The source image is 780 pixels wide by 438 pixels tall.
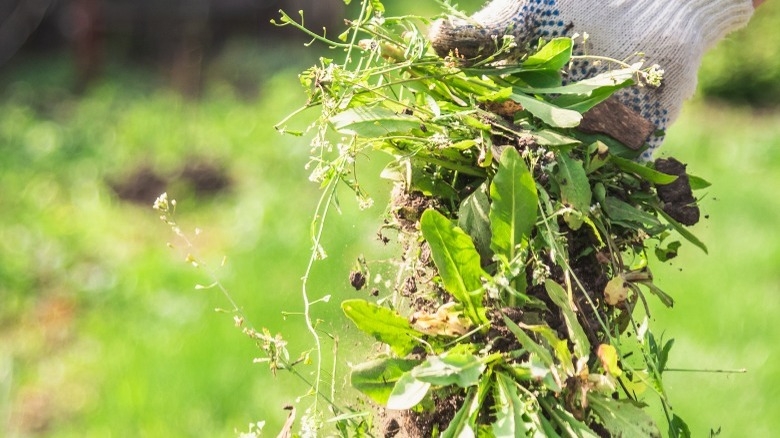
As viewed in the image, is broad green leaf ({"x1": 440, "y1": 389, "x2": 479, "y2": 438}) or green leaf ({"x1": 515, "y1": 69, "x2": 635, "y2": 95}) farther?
green leaf ({"x1": 515, "y1": 69, "x2": 635, "y2": 95})

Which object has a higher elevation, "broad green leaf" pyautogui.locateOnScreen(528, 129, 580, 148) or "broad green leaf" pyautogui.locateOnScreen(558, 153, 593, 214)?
"broad green leaf" pyautogui.locateOnScreen(528, 129, 580, 148)

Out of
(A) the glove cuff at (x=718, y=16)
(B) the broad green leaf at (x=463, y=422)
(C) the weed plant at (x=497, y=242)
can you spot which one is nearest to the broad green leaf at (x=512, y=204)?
(C) the weed plant at (x=497, y=242)

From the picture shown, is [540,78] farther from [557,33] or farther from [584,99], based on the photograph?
[557,33]

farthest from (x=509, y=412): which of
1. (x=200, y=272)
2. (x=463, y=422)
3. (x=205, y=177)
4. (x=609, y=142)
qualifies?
(x=205, y=177)

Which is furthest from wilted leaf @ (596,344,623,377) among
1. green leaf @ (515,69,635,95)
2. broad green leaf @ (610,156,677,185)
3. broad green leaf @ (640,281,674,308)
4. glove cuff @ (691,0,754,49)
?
glove cuff @ (691,0,754,49)

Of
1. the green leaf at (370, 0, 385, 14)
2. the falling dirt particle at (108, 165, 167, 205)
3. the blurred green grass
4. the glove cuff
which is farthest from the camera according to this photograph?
the falling dirt particle at (108, 165, 167, 205)

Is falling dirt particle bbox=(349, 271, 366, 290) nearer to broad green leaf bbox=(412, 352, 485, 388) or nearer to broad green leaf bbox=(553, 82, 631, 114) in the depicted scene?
broad green leaf bbox=(412, 352, 485, 388)

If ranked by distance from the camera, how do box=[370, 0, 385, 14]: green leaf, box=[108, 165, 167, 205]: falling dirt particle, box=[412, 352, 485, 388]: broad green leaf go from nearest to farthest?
box=[412, 352, 485, 388]: broad green leaf < box=[370, 0, 385, 14]: green leaf < box=[108, 165, 167, 205]: falling dirt particle

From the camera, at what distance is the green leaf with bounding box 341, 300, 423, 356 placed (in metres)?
1.58

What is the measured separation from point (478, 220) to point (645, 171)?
1.02 feet

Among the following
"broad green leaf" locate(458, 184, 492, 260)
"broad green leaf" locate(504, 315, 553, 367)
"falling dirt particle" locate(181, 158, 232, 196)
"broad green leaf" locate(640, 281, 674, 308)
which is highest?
"broad green leaf" locate(458, 184, 492, 260)

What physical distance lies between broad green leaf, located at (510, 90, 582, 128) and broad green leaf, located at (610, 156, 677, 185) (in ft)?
0.42

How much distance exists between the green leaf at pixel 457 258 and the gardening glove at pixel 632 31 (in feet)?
1.15

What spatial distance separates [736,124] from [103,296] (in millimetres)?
4752
